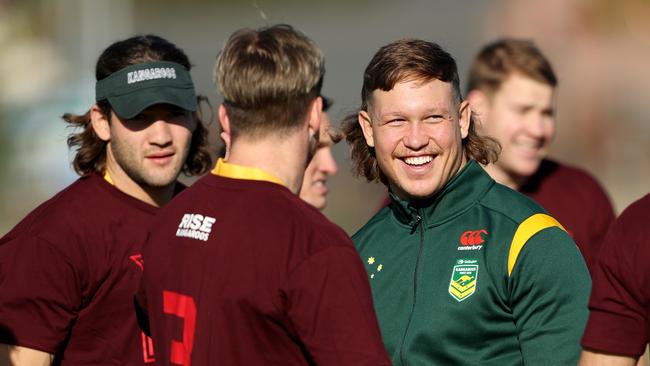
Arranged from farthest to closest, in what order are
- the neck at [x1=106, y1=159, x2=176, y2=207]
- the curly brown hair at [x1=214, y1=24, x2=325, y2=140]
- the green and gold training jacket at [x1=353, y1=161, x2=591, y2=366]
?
1. the neck at [x1=106, y1=159, x2=176, y2=207]
2. the green and gold training jacket at [x1=353, y1=161, x2=591, y2=366]
3. the curly brown hair at [x1=214, y1=24, x2=325, y2=140]

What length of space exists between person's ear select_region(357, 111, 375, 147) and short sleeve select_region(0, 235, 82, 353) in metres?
1.34

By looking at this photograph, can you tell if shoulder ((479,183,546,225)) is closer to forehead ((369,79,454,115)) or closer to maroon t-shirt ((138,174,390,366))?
forehead ((369,79,454,115))

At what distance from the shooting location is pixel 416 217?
4512mm

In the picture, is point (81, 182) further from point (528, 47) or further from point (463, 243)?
point (528, 47)

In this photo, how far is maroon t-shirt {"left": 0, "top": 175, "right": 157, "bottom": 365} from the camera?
15.0 feet

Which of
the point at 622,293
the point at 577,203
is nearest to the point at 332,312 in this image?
the point at 622,293

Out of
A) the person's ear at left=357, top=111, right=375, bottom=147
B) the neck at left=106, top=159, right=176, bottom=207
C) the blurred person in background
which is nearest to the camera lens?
the person's ear at left=357, top=111, right=375, bottom=147

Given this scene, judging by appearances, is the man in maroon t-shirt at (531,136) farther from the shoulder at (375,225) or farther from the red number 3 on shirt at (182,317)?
the red number 3 on shirt at (182,317)

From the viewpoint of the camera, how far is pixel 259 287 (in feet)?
11.3

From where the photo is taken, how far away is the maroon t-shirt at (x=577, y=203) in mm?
7065

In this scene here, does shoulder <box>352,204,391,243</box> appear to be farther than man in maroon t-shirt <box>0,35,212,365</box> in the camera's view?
Yes

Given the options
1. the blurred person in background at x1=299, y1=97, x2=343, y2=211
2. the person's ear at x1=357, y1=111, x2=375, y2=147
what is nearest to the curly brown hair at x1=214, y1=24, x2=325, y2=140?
the person's ear at x1=357, y1=111, x2=375, y2=147

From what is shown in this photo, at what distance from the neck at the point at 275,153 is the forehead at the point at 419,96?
2.66 feet

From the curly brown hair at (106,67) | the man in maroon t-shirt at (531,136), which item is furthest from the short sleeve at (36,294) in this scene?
the man in maroon t-shirt at (531,136)
